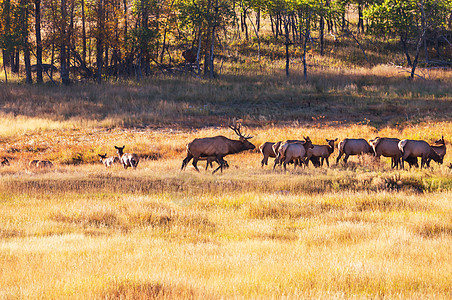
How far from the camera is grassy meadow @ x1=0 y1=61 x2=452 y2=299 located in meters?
6.69

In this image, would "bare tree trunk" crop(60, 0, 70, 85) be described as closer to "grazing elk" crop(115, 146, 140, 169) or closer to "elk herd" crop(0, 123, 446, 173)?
"elk herd" crop(0, 123, 446, 173)

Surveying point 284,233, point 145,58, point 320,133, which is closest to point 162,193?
point 284,233

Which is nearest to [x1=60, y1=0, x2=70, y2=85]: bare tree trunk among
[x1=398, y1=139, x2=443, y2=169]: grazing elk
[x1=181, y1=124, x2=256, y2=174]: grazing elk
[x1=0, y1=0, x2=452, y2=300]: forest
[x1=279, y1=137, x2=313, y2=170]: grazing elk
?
[x1=0, y1=0, x2=452, y2=300]: forest

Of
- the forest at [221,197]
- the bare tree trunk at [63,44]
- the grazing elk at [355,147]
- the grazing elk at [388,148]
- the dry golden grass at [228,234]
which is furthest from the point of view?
the bare tree trunk at [63,44]

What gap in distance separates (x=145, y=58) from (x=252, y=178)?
41.1 meters

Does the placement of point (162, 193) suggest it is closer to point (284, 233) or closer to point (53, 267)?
point (284, 233)

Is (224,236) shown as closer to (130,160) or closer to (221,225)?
(221,225)

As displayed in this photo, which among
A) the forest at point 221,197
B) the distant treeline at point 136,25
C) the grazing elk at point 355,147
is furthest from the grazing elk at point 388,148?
the distant treeline at point 136,25

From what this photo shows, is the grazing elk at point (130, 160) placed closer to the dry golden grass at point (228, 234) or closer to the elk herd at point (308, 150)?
the elk herd at point (308, 150)

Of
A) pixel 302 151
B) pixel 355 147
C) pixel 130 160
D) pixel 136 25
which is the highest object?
pixel 136 25

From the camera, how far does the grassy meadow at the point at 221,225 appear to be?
6688mm

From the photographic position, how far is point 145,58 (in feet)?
180

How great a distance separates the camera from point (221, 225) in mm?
11273

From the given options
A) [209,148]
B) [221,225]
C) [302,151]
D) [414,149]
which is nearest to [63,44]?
[209,148]
